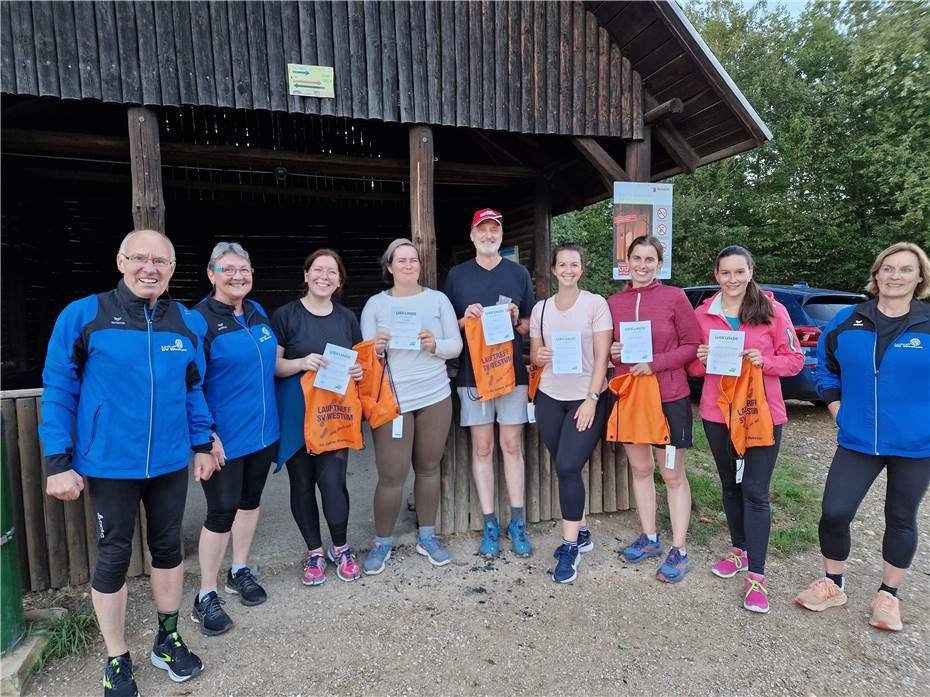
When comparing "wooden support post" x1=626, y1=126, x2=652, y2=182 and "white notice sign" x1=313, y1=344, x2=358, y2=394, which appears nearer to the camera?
"white notice sign" x1=313, y1=344, x2=358, y2=394

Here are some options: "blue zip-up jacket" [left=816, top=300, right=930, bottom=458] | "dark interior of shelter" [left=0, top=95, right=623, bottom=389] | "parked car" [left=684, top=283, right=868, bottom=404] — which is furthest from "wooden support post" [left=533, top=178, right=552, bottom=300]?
"blue zip-up jacket" [left=816, top=300, right=930, bottom=458]

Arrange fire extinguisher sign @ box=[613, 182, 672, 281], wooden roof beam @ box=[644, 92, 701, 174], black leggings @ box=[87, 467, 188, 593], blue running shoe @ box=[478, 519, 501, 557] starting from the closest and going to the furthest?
black leggings @ box=[87, 467, 188, 593], blue running shoe @ box=[478, 519, 501, 557], fire extinguisher sign @ box=[613, 182, 672, 281], wooden roof beam @ box=[644, 92, 701, 174]

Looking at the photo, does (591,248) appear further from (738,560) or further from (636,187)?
(738,560)

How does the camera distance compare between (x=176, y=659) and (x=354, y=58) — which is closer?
(x=176, y=659)

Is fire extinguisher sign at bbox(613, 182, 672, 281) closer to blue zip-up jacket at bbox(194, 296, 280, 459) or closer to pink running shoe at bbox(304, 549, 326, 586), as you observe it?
blue zip-up jacket at bbox(194, 296, 280, 459)

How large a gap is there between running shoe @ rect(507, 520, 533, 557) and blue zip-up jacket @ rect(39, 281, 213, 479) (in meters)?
2.34

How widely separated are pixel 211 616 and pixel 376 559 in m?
1.04

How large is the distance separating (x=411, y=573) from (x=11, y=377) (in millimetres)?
6683

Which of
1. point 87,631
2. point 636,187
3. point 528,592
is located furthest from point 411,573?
point 636,187

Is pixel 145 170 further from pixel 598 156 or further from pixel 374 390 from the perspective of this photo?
pixel 598 156

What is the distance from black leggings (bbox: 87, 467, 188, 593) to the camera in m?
2.37

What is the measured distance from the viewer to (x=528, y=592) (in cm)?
340

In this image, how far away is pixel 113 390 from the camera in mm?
2328

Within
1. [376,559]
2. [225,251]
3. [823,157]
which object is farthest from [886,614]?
[823,157]
